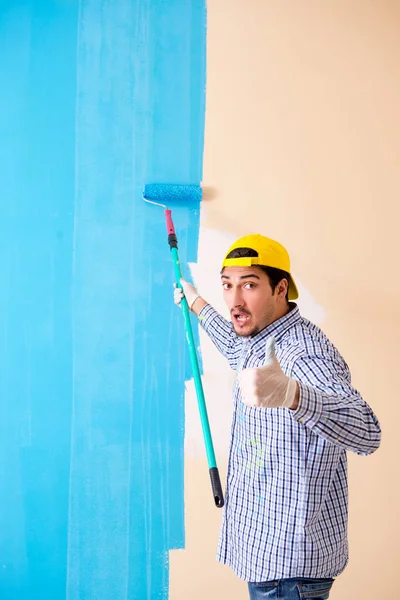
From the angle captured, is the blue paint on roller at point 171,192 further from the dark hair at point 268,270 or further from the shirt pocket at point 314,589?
the shirt pocket at point 314,589

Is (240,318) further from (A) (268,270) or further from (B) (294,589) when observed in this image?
(B) (294,589)

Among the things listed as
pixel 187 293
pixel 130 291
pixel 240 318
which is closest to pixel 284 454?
pixel 240 318

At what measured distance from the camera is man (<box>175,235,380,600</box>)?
45.8 inches

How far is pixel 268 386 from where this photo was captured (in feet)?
3.26

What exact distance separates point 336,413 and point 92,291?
38.6 inches

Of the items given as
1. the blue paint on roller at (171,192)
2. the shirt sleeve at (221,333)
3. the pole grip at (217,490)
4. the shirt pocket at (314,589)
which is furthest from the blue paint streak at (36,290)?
the shirt pocket at (314,589)

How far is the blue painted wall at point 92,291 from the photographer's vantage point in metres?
1.79

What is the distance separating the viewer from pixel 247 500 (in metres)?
1.35

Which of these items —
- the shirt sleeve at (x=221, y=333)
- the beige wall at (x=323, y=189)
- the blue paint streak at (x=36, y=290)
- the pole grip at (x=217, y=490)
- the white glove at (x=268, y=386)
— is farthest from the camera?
the beige wall at (x=323, y=189)

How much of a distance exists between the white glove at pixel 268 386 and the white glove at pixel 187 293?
0.74 m

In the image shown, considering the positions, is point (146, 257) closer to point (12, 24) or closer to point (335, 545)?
point (12, 24)

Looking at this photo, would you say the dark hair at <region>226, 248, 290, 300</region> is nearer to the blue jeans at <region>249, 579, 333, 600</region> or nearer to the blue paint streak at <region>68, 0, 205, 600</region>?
the blue paint streak at <region>68, 0, 205, 600</region>

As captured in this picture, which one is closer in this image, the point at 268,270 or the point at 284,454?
the point at 284,454

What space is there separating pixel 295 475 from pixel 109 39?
1382 millimetres
